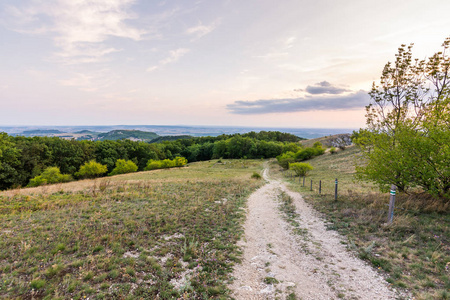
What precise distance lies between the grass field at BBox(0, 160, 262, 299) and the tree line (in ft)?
76.1

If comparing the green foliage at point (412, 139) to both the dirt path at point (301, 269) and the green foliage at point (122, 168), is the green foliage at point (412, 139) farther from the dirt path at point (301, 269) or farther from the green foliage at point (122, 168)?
the green foliage at point (122, 168)

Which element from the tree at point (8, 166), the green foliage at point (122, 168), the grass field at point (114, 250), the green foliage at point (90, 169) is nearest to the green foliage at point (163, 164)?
the green foliage at point (122, 168)

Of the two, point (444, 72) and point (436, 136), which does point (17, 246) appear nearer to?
point (436, 136)

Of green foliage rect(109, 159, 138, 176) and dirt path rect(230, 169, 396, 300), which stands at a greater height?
dirt path rect(230, 169, 396, 300)

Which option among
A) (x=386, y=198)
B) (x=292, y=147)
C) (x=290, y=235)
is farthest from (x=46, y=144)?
(x=292, y=147)

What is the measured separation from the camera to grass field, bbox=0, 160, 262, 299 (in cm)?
489

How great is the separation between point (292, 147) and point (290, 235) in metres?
76.3

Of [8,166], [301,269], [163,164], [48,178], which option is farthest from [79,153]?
[301,269]

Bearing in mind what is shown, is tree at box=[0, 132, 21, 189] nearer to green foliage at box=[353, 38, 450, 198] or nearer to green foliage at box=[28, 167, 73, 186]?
green foliage at box=[28, 167, 73, 186]

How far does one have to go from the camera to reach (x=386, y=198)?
12.0 meters

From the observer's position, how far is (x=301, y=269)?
607 centimetres

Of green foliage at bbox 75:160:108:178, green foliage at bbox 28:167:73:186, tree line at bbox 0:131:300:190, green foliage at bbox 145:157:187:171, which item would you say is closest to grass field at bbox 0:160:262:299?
tree line at bbox 0:131:300:190

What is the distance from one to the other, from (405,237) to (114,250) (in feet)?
37.8

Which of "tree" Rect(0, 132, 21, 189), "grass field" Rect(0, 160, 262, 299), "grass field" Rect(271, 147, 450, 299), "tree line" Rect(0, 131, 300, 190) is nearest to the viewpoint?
"grass field" Rect(0, 160, 262, 299)
